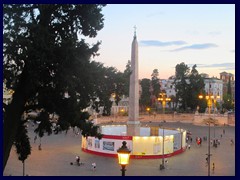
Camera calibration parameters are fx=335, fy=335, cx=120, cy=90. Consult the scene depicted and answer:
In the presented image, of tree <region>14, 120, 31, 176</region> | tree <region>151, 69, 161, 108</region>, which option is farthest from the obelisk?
tree <region>151, 69, 161, 108</region>

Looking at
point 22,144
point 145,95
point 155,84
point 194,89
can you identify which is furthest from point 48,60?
point 155,84

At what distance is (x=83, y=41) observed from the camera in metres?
13.4

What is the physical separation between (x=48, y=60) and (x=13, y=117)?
2.65m

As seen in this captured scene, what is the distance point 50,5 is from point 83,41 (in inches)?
73.3

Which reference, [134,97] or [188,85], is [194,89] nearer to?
[188,85]

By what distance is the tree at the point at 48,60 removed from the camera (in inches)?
465

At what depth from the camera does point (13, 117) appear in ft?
41.7

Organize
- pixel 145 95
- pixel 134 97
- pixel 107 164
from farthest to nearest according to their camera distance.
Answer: pixel 145 95 < pixel 134 97 < pixel 107 164

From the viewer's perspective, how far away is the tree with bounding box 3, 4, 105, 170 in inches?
465

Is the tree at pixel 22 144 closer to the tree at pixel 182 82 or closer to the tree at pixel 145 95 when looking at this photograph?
the tree at pixel 182 82

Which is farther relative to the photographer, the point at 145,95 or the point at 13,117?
the point at 145,95

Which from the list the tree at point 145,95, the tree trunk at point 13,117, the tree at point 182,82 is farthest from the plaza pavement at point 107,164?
the tree at point 145,95
